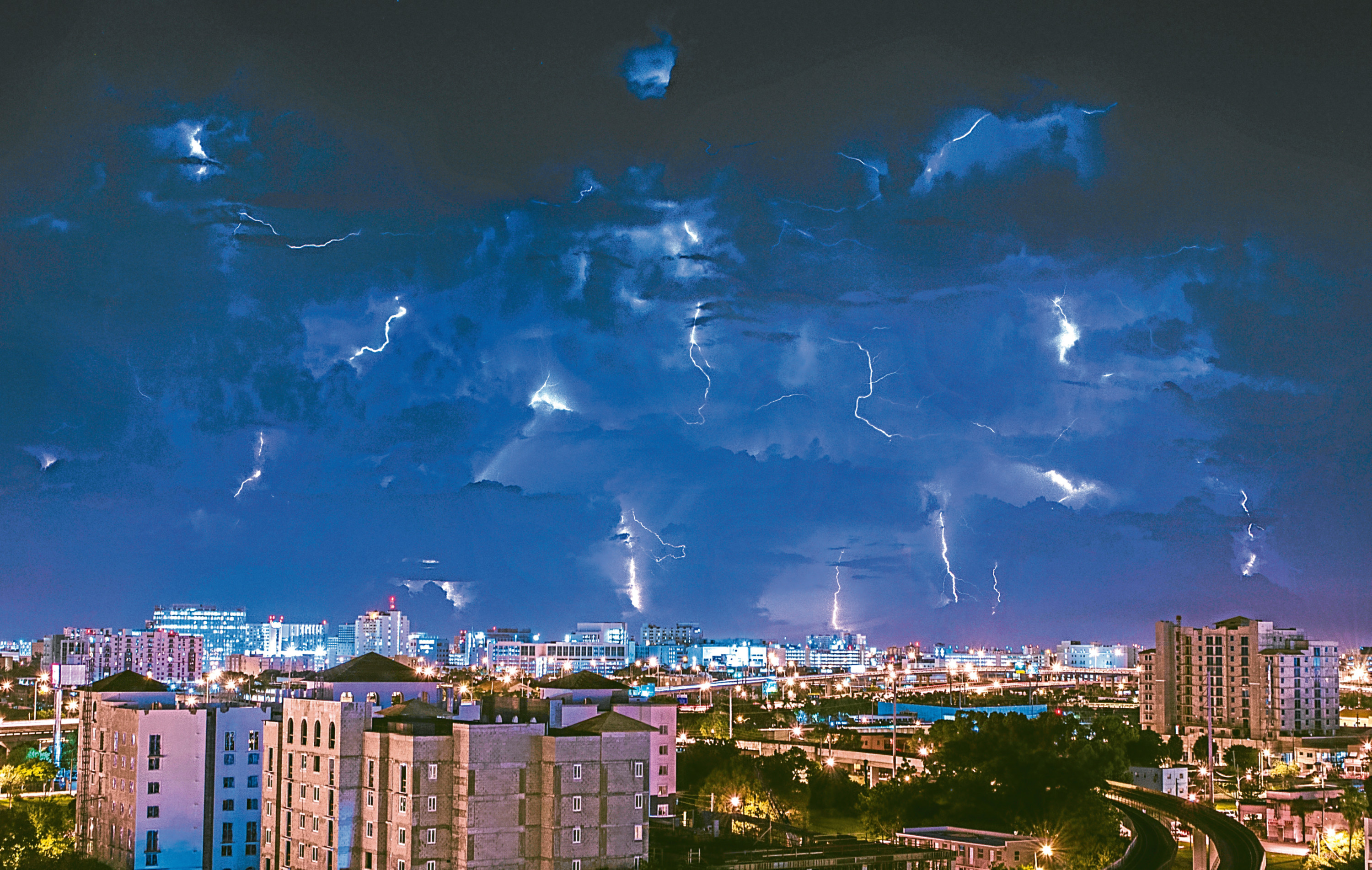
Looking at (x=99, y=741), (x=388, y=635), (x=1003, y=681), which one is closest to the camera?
(x=99, y=741)

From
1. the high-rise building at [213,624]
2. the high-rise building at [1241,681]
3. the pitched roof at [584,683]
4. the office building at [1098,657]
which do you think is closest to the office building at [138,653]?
the high-rise building at [213,624]

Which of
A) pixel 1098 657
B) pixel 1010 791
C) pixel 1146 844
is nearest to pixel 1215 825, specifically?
pixel 1146 844

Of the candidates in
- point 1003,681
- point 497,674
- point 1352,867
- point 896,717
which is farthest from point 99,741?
point 1003,681

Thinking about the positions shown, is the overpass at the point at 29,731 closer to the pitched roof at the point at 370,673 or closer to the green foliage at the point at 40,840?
the pitched roof at the point at 370,673

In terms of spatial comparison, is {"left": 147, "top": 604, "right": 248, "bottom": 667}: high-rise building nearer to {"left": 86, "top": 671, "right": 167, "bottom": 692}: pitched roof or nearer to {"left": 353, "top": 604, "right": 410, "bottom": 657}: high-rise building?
{"left": 353, "top": 604, "right": 410, "bottom": 657}: high-rise building

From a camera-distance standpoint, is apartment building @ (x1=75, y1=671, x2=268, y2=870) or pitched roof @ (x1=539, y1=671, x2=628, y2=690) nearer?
apartment building @ (x1=75, y1=671, x2=268, y2=870)

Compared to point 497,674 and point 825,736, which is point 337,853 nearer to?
point 825,736

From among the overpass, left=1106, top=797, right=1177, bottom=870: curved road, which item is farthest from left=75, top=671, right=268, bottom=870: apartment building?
the overpass
